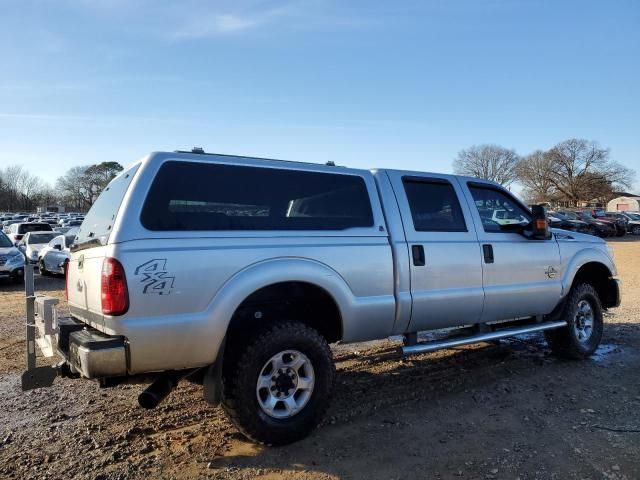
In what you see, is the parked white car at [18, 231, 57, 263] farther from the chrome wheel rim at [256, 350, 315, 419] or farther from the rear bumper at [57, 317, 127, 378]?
the chrome wheel rim at [256, 350, 315, 419]

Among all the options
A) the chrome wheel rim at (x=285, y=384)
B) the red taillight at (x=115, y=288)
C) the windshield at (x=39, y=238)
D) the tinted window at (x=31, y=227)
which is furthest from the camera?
the tinted window at (x=31, y=227)

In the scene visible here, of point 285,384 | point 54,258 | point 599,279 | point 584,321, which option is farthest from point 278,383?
point 54,258

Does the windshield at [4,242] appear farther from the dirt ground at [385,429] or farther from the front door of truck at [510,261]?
the front door of truck at [510,261]

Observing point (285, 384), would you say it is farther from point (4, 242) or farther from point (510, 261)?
point (4, 242)

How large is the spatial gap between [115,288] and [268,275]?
102 centimetres

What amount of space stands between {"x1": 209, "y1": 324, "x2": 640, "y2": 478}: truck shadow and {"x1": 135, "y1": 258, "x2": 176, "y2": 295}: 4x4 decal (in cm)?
129

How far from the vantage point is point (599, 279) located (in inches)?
262

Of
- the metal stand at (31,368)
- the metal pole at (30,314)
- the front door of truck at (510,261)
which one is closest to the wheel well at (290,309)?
the metal stand at (31,368)

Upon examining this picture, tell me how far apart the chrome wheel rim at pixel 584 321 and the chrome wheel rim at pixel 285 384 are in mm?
3788

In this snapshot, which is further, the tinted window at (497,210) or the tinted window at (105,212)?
the tinted window at (497,210)

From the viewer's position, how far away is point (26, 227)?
80.1 ft

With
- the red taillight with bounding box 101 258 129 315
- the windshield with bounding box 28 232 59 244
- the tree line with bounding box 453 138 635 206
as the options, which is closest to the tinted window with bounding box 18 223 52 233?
the windshield with bounding box 28 232 59 244

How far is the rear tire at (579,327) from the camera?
595 centimetres

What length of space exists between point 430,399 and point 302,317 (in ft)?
4.95
